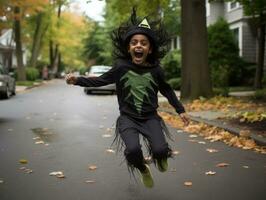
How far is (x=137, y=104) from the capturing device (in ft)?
18.4

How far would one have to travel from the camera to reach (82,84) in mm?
5855

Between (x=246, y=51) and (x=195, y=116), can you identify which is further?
(x=246, y=51)

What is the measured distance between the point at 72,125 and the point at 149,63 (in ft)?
25.4

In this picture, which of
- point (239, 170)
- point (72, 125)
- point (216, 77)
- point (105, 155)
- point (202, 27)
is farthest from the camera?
point (216, 77)

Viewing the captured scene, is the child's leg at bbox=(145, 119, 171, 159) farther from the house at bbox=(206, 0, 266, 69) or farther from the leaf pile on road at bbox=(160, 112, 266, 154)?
the house at bbox=(206, 0, 266, 69)

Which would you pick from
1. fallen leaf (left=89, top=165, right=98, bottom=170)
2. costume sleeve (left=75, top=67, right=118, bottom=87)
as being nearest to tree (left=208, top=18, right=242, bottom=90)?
fallen leaf (left=89, top=165, right=98, bottom=170)

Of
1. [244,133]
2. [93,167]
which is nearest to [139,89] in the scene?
[93,167]

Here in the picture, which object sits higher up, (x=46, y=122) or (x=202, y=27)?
(x=202, y=27)

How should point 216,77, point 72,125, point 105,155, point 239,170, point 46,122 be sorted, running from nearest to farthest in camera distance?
point 239,170 → point 105,155 → point 72,125 → point 46,122 → point 216,77

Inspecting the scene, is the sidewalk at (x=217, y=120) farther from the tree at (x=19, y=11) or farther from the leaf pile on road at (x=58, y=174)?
the tree at (x=19, y=11)

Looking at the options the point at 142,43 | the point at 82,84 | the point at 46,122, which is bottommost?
the point at 46,122

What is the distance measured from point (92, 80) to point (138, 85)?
1.84 feet

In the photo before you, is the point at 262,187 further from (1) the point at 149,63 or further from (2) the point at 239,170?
(1) the point at 149,63

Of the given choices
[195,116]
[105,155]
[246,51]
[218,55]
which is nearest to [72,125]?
[195,116]
